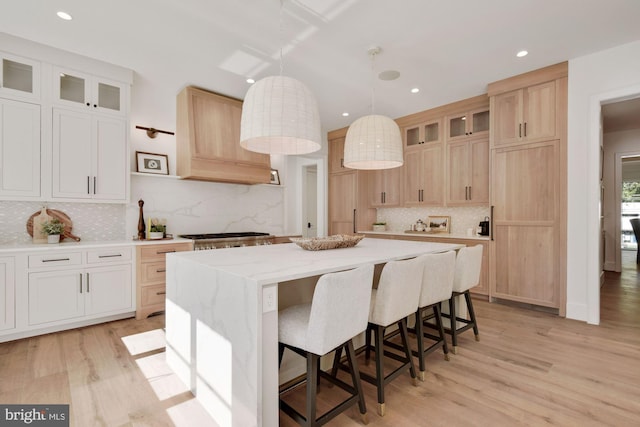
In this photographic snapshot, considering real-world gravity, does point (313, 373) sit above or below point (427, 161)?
below

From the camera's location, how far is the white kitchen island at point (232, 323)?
4.70 ft

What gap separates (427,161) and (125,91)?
4.31m

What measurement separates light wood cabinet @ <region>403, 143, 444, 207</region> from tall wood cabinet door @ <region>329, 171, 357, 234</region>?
1.07m

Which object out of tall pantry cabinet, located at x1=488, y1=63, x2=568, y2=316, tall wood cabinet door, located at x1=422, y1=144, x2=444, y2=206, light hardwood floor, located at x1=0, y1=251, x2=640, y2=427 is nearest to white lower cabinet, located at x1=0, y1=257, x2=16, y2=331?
light hardwood floor, located at x1=0, y1=251, x2=640, y2=427

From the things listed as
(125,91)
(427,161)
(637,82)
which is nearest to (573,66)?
(637,82)

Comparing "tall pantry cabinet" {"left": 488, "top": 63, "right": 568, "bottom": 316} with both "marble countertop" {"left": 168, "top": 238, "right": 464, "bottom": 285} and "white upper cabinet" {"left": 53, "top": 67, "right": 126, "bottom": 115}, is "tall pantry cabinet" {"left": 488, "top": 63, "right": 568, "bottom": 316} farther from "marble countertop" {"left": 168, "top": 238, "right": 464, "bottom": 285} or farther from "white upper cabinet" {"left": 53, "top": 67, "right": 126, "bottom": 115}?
"white upper cabinet" {"left": 53, "top": 67, "right": 126, "bottom": 115}

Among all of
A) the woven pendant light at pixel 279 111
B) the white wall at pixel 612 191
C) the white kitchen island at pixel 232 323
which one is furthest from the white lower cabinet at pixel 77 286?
the white wall at pixel 612 191

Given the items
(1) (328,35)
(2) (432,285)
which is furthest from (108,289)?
(1) (328,35)

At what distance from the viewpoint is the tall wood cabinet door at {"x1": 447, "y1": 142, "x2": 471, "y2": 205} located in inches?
176

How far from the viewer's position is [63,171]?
3166 mm

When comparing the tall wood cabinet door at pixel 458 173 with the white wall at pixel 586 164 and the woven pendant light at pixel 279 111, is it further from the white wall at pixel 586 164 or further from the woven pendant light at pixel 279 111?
the woven pendant light at pixel 279 111

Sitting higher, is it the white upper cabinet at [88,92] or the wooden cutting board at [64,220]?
the white upper cabinet at [88,92]

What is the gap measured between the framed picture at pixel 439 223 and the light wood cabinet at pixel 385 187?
24.7 inches

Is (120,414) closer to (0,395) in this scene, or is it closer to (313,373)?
(0,395)
